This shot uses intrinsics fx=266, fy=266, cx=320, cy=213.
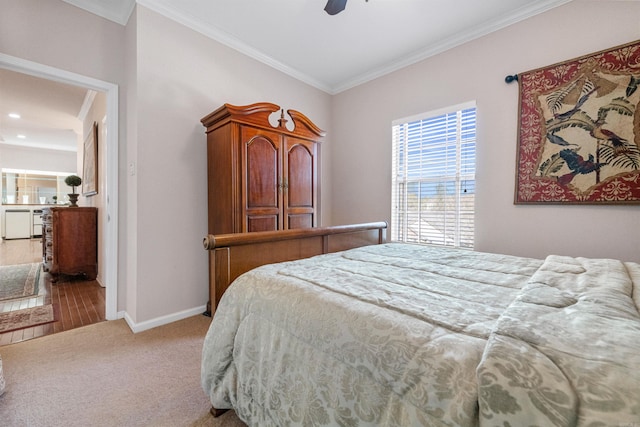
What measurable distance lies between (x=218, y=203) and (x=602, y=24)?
3.33 metres

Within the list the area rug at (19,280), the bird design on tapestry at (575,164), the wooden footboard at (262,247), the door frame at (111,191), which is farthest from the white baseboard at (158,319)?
the bird design on tapestry at (575,164)

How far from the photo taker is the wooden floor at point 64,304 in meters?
2.13

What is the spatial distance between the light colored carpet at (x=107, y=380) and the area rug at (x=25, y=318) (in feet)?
1.33

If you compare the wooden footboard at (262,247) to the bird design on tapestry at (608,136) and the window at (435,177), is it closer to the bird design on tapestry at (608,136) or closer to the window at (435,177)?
the window at (435,177)

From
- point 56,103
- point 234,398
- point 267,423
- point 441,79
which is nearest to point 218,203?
point 234,398

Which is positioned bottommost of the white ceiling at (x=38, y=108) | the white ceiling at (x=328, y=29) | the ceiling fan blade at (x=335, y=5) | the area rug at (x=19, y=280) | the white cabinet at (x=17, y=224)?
the area rug at (x=19, y=280)

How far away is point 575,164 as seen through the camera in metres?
2.09

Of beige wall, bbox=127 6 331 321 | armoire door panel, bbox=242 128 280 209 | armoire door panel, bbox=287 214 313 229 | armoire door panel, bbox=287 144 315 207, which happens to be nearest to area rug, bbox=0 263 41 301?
beige wall, bbox=127 6 331 321

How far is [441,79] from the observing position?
2.82 metres

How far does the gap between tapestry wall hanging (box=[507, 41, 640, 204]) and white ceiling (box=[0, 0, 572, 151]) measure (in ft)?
2.14

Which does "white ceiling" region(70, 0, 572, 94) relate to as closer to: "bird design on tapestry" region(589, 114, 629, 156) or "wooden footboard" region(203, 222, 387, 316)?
"bird design on tapestry" region(589, 114, 629, 156)

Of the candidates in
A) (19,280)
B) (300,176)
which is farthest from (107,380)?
(19,280)

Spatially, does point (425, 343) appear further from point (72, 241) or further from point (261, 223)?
point (72, 241)

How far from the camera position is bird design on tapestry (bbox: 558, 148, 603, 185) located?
2.03 meters
